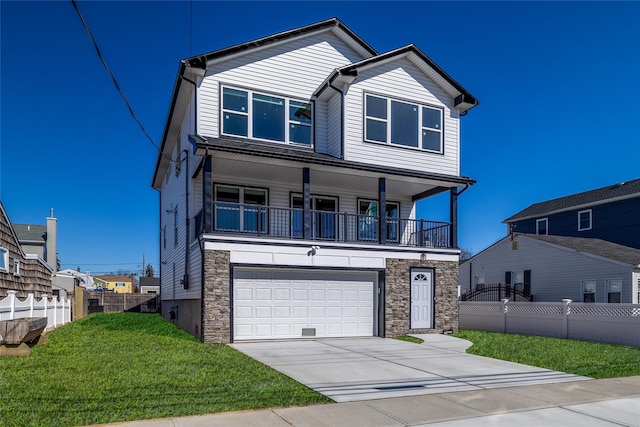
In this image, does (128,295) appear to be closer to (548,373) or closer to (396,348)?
(396,348)

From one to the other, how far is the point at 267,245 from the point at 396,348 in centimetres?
445

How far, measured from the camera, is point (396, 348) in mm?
12500

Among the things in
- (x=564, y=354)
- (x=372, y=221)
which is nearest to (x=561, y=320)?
(x=564, y=354)

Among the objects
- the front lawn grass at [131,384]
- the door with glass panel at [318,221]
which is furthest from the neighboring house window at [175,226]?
the front lawn grass at [131,384]

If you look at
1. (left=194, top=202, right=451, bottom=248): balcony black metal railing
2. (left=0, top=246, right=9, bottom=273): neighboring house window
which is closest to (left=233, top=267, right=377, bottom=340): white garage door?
(left=194, top=202, right=451, bottom=248): balcony black metal railing

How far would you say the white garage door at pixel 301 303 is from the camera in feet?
45.0

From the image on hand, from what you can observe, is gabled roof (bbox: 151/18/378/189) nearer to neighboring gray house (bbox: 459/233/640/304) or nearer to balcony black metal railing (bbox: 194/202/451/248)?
balcony black metal railing (bbox: 194/202/451/248)

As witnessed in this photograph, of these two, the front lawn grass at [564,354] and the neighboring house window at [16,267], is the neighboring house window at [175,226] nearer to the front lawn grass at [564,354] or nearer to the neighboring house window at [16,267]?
the neighboring house window at [16,267]

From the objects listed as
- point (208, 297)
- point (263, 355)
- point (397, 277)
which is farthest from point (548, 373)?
point (208, 297)

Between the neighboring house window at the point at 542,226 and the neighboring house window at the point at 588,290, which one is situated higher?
the neighboring house window at the point at 542,226

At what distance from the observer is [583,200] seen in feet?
89.7

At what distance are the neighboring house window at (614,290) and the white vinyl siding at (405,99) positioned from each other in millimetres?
9429

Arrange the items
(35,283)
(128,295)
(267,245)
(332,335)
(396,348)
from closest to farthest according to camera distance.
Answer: (396,348) → (267,245) → (332,335) → (35,283) → (128,295)

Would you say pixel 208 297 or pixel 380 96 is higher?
pixel 380 96
